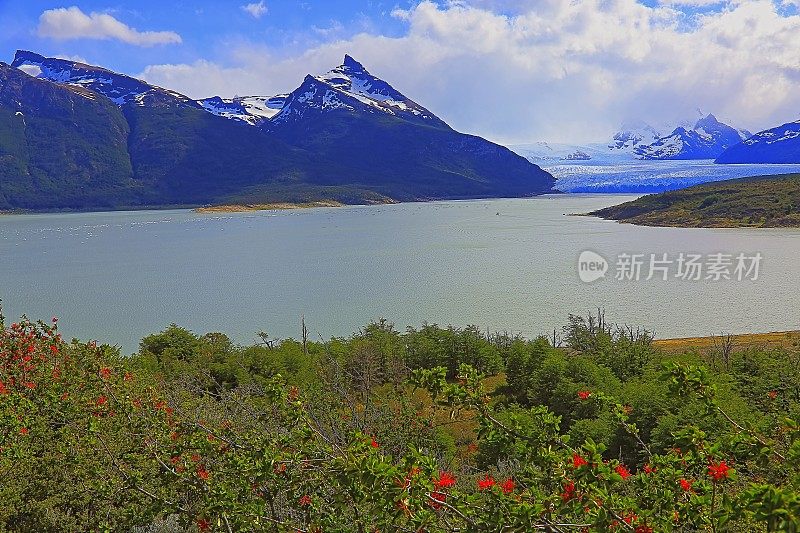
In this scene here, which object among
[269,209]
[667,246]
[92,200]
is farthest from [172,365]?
[92,200]

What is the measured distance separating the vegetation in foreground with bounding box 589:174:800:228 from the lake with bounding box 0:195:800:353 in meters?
7.15

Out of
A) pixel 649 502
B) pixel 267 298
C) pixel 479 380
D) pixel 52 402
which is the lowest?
pixel 267 298

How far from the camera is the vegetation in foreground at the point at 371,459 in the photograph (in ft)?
10.8

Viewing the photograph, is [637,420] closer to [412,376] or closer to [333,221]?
[412,376]

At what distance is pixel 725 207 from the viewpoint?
301 feet

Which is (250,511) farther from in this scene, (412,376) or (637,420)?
(637,420)

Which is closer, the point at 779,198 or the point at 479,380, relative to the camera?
the point at 479,380

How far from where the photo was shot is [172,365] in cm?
2089

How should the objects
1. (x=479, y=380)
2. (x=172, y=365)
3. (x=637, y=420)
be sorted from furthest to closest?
(x=172, y=365)
(x=637, y=420)
(x=479, y=380)

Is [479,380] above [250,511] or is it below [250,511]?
above

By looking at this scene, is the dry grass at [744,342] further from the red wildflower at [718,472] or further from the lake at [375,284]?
the red wildflower at [718,472]

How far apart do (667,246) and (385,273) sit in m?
32.1

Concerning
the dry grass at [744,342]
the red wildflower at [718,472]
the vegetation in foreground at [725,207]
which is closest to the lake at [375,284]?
the dry grass at [744,342]

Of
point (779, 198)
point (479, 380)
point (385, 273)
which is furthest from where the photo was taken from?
point (779, 198)
